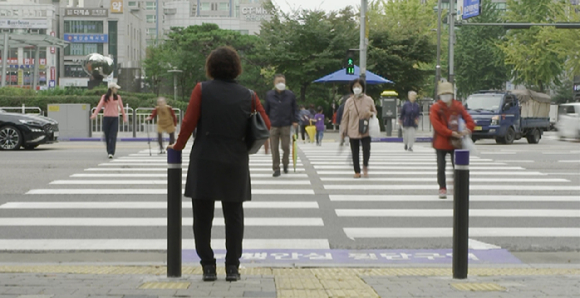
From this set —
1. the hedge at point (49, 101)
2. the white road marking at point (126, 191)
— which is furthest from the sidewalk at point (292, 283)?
the hedge at point (49, 101)

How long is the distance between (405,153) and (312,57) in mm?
20990

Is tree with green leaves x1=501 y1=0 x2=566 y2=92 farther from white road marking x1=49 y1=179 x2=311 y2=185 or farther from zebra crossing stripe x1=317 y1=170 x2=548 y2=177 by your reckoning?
white road marking x1=49 y1=179 x2=311 y2=185

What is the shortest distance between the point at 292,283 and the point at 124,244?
304cm

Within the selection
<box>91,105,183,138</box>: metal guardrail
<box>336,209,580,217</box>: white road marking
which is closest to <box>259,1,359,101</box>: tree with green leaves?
<box>91,105,183,138</box>: metal guardrail

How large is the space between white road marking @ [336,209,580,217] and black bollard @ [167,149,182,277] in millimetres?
4312

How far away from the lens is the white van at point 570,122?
16312 mm

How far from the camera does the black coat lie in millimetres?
5852

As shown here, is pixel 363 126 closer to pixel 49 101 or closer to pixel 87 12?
pixel 49 101

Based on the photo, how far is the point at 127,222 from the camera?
947 centimetres

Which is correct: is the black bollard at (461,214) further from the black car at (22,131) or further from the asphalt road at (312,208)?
the black car at (22,131)

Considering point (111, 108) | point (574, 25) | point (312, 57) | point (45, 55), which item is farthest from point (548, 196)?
point (45, 55)

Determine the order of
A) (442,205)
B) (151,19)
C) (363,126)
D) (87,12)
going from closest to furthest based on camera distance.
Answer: (442,205) → (363,126) → (87,12) → (151,19)

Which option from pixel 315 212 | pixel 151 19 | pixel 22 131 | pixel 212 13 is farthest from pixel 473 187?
pixel 151 19

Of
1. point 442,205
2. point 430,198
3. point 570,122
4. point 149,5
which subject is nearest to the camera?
point 442,205
